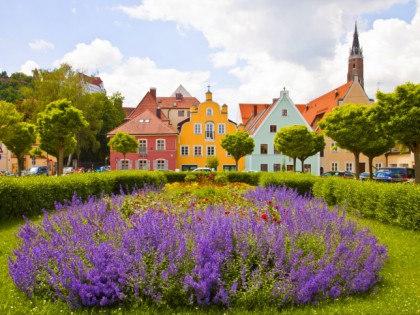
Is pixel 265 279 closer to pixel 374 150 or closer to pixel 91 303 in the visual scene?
pixel 91 303

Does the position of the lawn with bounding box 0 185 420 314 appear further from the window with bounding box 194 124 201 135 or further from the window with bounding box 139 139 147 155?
the window with bounding box 194 124 201 135

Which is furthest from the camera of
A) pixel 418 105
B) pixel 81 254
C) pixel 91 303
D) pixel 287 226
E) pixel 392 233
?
pixel 418 105

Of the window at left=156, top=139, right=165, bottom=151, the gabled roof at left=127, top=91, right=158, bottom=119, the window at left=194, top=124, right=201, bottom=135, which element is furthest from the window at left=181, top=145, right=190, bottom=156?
the gabled roof at left=127, top=91, right=158, bottom=119

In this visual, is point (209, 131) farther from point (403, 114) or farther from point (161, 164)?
point (403, 114)

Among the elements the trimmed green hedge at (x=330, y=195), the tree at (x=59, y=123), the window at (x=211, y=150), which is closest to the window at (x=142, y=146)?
the window at (x=211, y=150)

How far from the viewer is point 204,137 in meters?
55.0

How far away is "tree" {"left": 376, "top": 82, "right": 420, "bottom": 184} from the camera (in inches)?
813

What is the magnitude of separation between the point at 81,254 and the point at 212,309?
2113 millimetres

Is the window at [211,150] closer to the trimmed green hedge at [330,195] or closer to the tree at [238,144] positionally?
the tree at [238,144]

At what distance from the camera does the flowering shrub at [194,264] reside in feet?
16.0

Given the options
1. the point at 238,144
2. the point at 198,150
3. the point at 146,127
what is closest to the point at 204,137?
the point at 198,150

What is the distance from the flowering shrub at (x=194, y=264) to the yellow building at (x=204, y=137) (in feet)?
157

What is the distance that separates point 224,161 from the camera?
179ft

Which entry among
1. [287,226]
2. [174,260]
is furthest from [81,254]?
[287,226]
